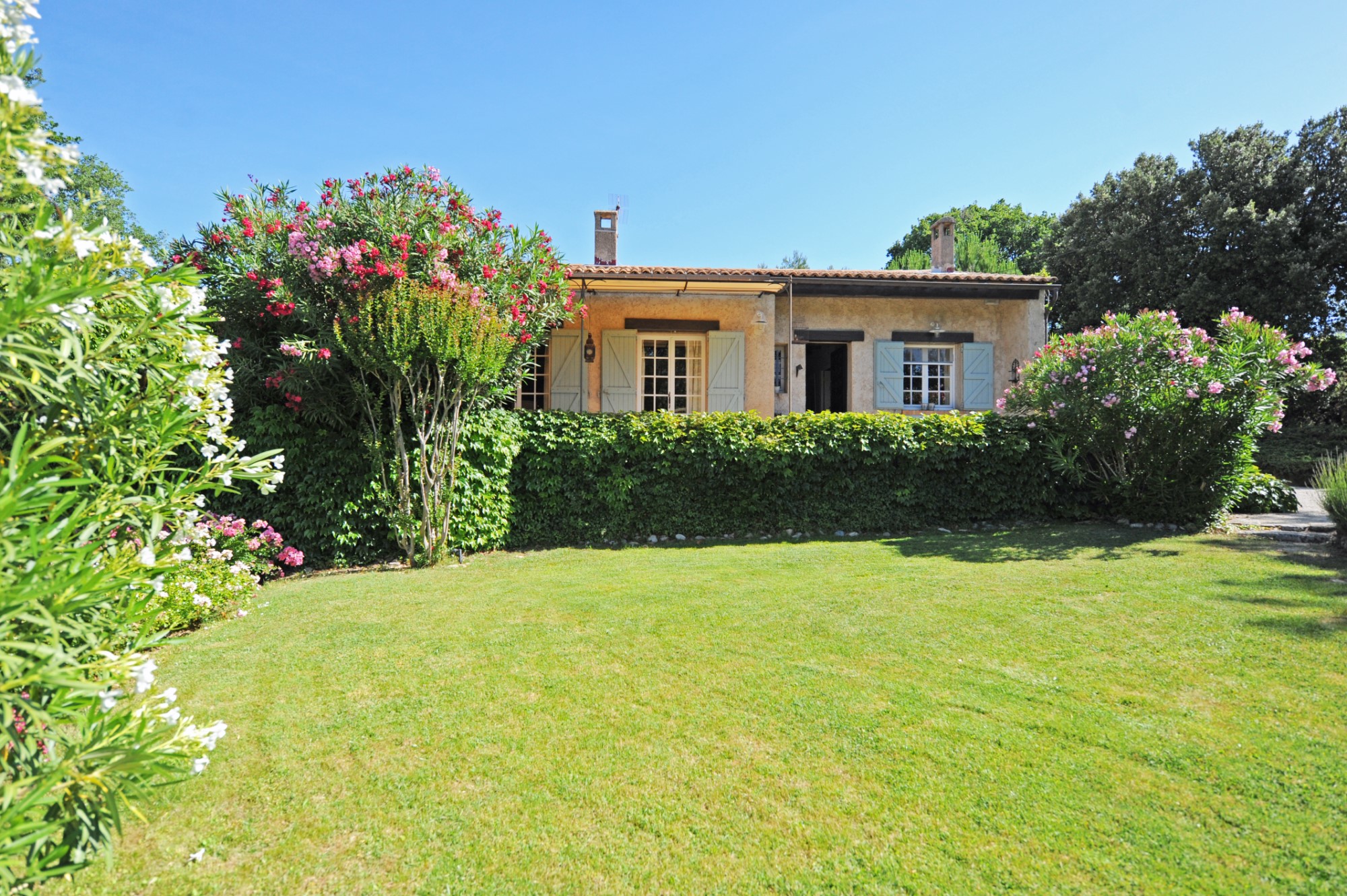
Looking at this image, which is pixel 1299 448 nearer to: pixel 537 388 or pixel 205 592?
pixel 537 388

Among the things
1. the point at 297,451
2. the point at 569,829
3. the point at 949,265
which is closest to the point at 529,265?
the point at 297,451

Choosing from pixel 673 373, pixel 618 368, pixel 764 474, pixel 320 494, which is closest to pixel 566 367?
pixel 618 368

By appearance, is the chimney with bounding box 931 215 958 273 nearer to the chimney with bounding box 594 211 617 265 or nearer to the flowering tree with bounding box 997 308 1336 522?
the flowering tree with bounding box 997 308 1336 522

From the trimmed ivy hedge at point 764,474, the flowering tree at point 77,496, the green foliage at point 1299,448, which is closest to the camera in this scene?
the flowering tree at point 77,496

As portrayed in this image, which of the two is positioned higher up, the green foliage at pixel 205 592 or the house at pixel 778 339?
the house at pixel 778 339

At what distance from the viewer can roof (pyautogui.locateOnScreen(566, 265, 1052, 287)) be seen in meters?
11.1

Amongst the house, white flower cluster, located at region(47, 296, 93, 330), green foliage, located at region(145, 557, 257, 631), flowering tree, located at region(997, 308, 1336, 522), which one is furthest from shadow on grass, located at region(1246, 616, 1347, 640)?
the house

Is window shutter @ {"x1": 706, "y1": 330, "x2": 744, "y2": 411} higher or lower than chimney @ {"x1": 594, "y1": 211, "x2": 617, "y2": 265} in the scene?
lower

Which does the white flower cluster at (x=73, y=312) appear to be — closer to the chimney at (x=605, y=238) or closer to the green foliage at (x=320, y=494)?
the green foliage at (x=320, y=494)

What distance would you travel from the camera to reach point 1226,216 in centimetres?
1883

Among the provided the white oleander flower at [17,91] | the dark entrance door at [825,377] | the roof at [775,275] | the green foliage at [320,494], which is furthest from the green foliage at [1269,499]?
the white oleander flower at [17,91]

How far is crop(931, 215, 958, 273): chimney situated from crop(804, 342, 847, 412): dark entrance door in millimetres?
3181

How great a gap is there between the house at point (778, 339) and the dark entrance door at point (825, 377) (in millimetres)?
1277

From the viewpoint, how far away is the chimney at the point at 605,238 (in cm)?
1429
